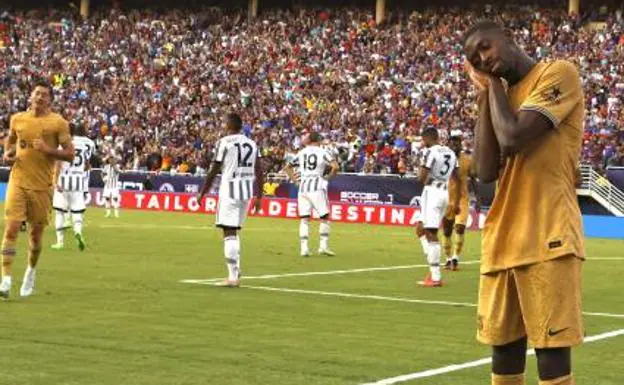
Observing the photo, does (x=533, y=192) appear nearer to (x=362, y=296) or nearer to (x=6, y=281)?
(x=6, y=281)

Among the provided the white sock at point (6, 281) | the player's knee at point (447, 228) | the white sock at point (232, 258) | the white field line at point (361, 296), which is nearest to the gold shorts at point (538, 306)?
the white sock at point (6, 281)

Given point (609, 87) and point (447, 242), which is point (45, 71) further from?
point (447, 242)

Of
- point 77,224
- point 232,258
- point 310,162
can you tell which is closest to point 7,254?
point 232,258

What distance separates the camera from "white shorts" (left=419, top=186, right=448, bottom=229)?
65.7 ft

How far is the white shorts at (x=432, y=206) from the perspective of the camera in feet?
65.7

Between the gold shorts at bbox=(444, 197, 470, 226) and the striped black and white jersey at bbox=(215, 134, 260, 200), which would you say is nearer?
the striped black and white jersey at bbox=(215, 134, 260, 200)

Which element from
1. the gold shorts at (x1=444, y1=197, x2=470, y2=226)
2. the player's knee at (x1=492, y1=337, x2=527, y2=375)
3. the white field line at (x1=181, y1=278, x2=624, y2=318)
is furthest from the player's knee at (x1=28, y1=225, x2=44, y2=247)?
the gold shorts at (x1=444, y1=197, x2=470, y2=226)

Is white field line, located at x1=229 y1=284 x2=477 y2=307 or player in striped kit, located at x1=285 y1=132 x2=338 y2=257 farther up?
player in striped kit, located at x1=285 y1=132 x2=338 y2=257

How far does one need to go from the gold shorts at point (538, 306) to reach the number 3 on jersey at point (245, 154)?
41.4ft

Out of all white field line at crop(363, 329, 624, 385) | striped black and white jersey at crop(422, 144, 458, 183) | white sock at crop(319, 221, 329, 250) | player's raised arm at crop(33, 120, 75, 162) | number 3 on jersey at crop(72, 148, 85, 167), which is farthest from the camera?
number 3 on jersey at crop(72, 148, 85, 167)

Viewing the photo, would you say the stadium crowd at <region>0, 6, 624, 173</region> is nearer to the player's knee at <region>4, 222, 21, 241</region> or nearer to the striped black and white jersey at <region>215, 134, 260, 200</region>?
the striped black and white jersey at <region>215, 134, 260, 200</region>

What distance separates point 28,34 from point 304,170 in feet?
134

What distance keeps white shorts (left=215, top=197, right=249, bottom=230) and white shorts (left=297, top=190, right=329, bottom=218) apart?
8.60 meters

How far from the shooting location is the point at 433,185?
2039cm
